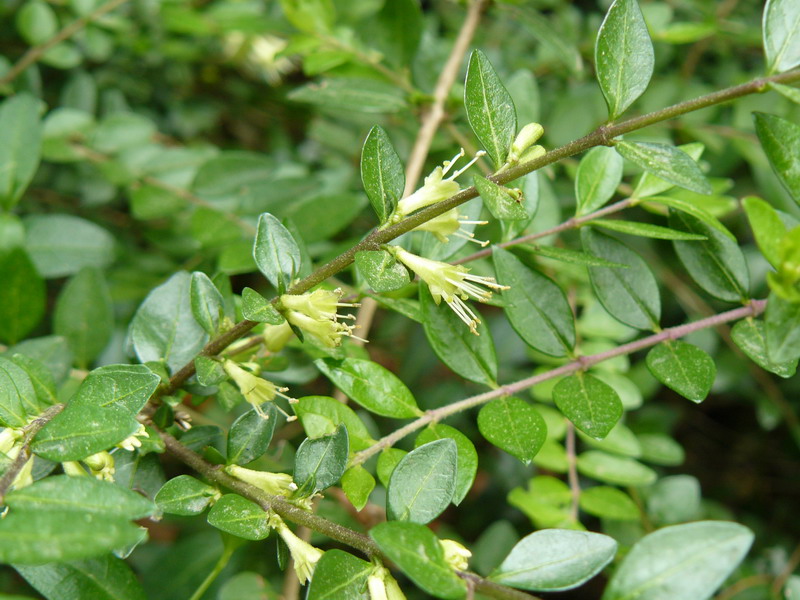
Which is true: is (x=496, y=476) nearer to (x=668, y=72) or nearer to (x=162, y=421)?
(x=162, y=421)

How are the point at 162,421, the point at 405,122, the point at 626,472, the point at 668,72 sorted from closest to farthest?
Answer: the point at 162,421 < the point at 626,472 < the point at 405,122 < the point at 668,72

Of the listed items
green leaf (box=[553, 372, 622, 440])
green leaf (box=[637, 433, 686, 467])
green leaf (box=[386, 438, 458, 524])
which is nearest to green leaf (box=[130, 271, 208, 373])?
green leaf (box=[386, 438, 458, 524])

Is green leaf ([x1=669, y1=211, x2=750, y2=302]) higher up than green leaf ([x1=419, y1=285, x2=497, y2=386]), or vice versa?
green leaf ([x1=669, y1=211, x2=750, y2=302])

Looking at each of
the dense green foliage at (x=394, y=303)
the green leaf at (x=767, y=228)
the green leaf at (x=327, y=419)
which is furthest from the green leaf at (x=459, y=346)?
Result: the green leaf at (x=767, y=228)

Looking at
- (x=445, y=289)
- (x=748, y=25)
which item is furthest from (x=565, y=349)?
(x=748, y=25)

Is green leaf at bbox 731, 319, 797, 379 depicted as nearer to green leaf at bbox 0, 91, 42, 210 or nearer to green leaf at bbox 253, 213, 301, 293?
green leaf at bbox 253, 213, 301, 293

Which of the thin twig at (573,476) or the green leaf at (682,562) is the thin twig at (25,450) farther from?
the thin twig at (573,476)
